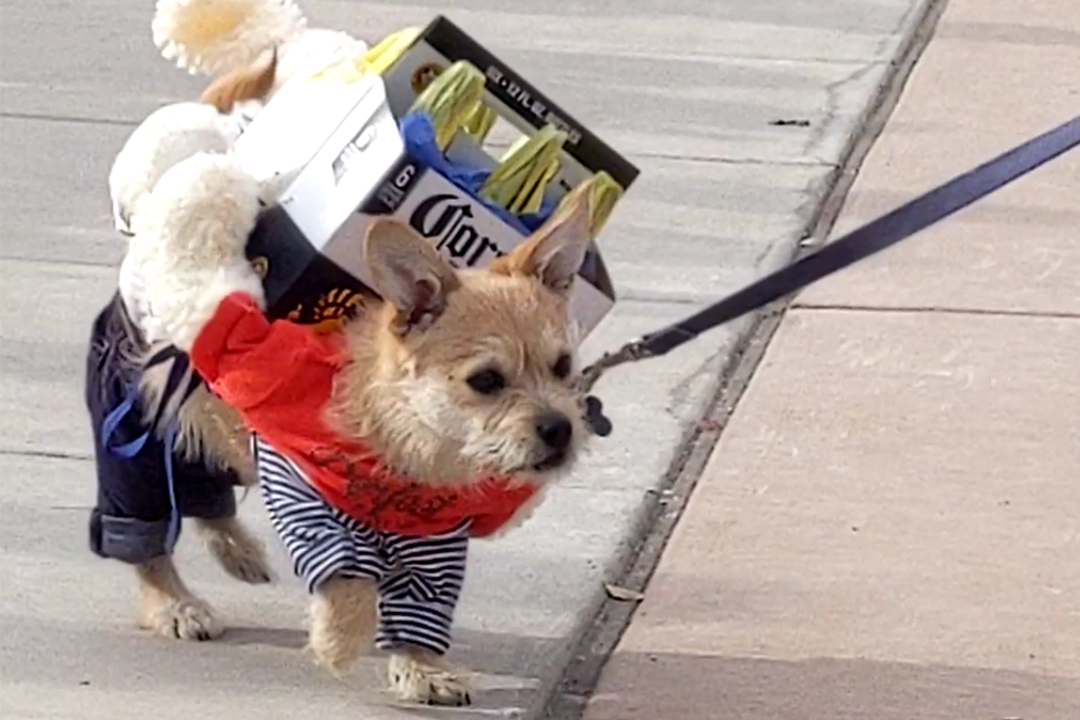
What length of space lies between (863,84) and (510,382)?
191 inches

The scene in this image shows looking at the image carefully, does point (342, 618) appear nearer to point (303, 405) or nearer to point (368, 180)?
point (303, 405)

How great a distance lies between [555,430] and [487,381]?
149 mm

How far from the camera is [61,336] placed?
6.46 meters

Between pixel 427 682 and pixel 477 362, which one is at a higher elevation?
pixel 477 362

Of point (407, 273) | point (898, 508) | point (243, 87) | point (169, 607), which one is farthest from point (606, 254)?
point (407, 273)

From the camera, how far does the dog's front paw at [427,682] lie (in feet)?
15.0

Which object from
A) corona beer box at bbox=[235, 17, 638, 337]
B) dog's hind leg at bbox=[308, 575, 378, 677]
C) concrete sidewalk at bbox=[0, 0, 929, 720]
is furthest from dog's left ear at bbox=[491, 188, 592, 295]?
concrete sidewalk at bbox=[0, 0, 929, 720]

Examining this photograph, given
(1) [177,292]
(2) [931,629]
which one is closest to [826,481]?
(2) [931,629]

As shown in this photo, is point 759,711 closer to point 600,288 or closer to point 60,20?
point 600,288

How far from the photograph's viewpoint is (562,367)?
421cm

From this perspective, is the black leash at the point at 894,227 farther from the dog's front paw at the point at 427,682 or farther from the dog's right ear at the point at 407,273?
the dog's front paw at the point at 427,682

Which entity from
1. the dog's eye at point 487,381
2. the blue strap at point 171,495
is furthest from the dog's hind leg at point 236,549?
the dog's eye at point 487,381

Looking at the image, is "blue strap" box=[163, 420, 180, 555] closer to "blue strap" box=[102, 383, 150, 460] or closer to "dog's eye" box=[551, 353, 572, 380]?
"blue strap" box=[102, 383, 150, 460]

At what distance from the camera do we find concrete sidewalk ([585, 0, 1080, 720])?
4738mm
